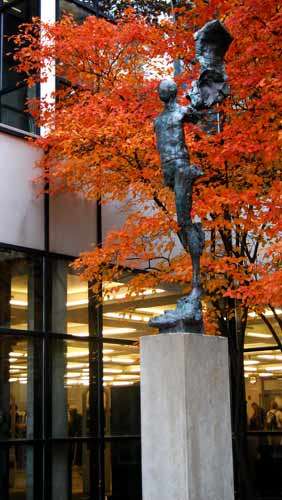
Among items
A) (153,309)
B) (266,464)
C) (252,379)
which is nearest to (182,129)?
(153,309)

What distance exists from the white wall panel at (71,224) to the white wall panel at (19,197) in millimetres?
362

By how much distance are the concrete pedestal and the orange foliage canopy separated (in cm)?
257

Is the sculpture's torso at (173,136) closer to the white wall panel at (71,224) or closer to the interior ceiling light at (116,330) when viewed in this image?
the white wall panel at (71,224)

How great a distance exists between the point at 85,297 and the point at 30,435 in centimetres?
327

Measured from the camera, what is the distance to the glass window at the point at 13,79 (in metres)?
17.3

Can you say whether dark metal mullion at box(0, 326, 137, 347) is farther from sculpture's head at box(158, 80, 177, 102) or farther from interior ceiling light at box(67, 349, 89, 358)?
sculpture's head at box(158, 80, 177, 102)

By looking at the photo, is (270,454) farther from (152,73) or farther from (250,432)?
(152,73)

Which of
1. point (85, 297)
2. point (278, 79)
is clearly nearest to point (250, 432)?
point (85, 297)

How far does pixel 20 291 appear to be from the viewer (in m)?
15.5

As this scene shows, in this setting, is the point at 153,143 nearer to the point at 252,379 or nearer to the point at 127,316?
the point at 127,316

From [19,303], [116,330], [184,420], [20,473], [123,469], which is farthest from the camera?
[116,330]

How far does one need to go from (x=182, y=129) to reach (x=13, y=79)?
9.30 m

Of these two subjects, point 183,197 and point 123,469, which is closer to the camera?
point 183,197

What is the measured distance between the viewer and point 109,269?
51.4 feet
